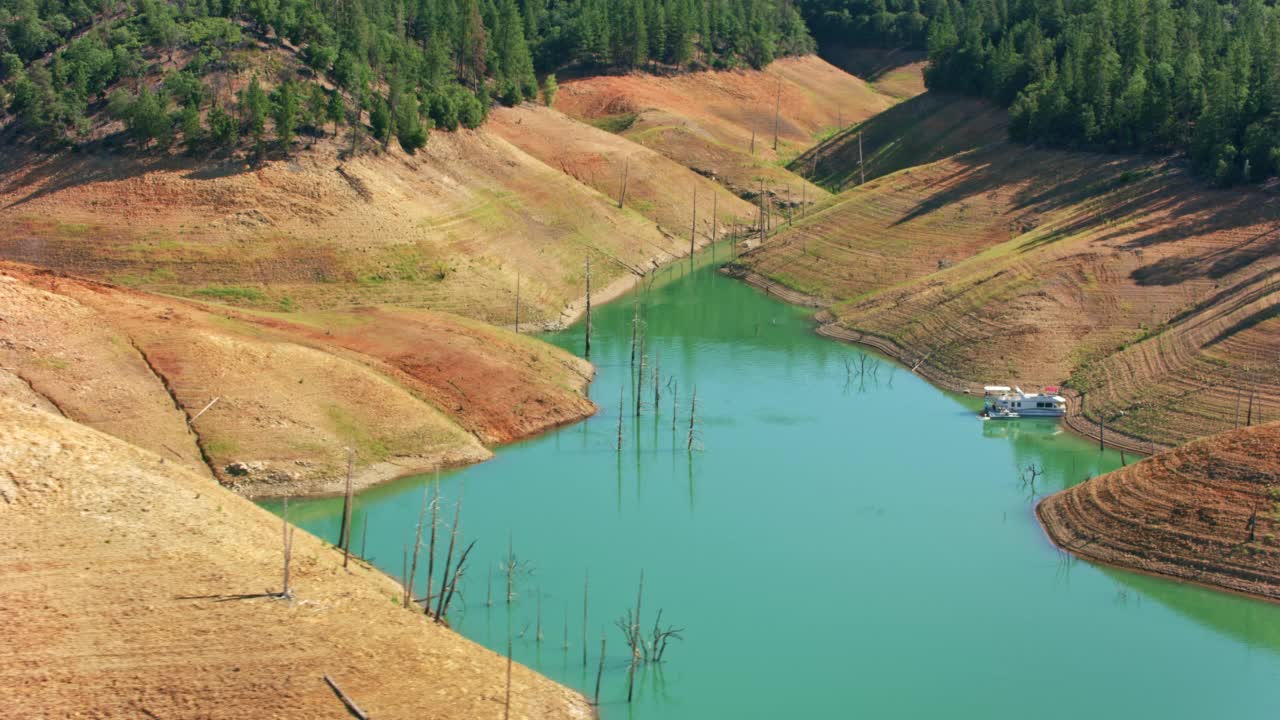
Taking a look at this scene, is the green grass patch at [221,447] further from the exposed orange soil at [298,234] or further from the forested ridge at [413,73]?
the forested ridge at [413,73]

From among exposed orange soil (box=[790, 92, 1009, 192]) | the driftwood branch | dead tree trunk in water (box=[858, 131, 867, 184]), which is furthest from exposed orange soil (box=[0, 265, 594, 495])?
dead tree trunk in water (box=[858, 131, 867, 184])

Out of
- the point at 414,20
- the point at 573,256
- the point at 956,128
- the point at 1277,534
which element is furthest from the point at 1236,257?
→ the point at 414,20

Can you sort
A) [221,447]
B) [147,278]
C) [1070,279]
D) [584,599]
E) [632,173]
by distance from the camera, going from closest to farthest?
1. [584,599]
2. [221,447]
3. [1070,279]
4. [147,278]
5. [632,173]

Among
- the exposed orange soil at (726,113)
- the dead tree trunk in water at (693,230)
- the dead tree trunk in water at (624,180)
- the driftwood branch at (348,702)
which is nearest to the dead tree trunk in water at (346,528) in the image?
the driftwood branch at (348,702)

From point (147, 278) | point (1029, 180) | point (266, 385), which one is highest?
point (1029, 180)

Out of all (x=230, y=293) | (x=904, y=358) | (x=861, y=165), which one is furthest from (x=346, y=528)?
(x=861, y=165)

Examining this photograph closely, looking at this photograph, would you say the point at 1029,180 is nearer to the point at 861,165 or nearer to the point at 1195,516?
the point at 861,165
